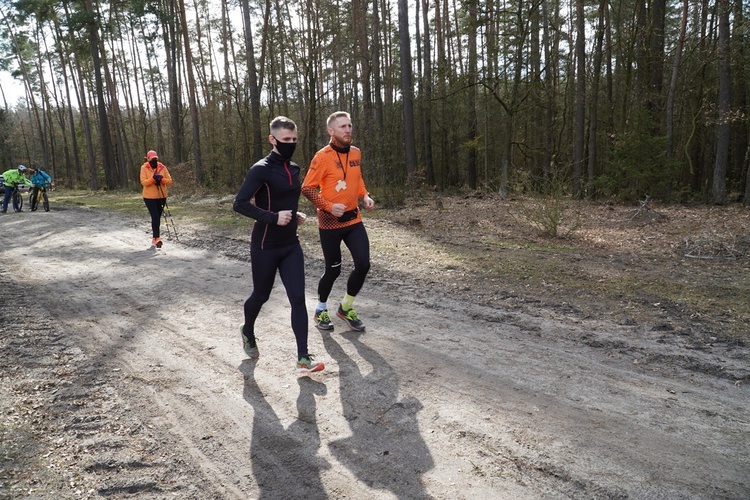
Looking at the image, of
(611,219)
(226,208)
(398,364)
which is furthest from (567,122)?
(398,364)

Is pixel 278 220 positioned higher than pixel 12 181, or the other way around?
pixel 12 181

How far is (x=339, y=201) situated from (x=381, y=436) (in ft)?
8.80

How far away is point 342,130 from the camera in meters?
5.04

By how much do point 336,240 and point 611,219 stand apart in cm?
978

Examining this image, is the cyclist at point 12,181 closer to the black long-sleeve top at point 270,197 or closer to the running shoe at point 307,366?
the black long-sleeve top at point 270,197

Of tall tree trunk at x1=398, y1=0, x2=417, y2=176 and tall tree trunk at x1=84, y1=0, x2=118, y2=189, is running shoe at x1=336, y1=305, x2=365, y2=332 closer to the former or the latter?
tall tree trunk at x1=398, y1=0, x2=417, y2=176

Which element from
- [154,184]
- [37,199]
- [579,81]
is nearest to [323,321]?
[154,184]

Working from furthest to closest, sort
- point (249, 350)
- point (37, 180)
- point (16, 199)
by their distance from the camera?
point (16, 199) → point (37, 180) → point (249, 350)

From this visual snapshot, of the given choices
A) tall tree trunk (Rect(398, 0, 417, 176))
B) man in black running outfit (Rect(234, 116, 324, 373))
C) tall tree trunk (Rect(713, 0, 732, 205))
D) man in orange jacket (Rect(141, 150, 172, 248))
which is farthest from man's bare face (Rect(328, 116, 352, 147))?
tall tree trunk (Rect(398, 0, 417, 176))

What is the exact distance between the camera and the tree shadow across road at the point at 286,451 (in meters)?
2.87

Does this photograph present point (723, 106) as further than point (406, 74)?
No

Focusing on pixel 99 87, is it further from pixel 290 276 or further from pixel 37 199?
pixel 290 276

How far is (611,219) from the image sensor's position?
12.7 m

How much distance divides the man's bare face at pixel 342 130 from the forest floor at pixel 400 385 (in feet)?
6.79
